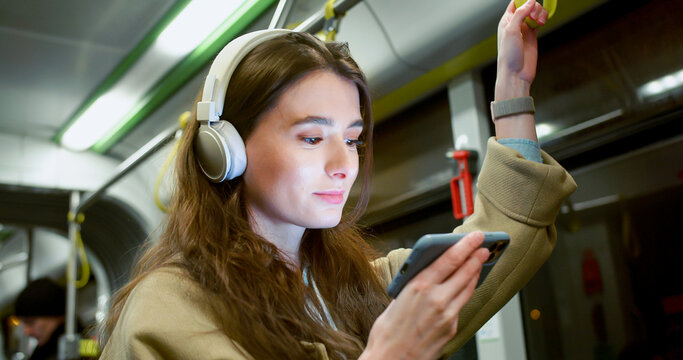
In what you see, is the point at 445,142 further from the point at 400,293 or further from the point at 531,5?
the point at 400,293

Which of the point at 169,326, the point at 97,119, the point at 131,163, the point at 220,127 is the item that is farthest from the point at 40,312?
the point at 169,326

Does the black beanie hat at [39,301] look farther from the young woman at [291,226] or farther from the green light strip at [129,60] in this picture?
the young woman at [291,226]

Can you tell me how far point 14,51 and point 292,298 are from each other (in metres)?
3.60

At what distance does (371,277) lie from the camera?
1.32 m

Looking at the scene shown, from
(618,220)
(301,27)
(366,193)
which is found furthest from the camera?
(301,27)

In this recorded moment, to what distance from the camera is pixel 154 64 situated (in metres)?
4.01

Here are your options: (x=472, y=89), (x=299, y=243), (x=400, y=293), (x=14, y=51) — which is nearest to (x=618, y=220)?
(x=472, y=89)

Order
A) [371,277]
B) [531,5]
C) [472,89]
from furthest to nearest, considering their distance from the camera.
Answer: [472,89], [371,277], [531,5]

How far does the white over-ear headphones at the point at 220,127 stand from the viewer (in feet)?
3.77

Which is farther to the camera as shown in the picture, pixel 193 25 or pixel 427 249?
pixel 193 25

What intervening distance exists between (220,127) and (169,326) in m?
0.39

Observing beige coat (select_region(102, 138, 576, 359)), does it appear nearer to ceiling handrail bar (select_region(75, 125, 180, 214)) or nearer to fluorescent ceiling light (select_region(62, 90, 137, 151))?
ceiling handrail bar (select_region(75, 125, 180, 214))

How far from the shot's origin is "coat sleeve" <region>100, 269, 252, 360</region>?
934 millimetres

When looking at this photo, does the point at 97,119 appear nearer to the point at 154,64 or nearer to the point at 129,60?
the point at 129,60
